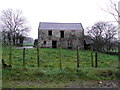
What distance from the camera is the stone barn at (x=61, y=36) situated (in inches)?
1304

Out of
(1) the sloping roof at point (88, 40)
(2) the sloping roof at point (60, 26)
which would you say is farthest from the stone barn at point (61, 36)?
(1) the sloping roof at point (88, 40)

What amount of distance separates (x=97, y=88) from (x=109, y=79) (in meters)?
1.40

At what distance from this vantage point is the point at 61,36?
3434 centimetres

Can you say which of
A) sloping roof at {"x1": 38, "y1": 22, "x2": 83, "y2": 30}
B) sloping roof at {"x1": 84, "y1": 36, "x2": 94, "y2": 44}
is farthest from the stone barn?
sloping roof at {"x1": 84, "y1": 36, "x2": 94, "y2": 44}

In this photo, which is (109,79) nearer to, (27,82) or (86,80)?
(86,80)

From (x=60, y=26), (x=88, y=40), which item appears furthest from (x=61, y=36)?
(x=88, y=40)

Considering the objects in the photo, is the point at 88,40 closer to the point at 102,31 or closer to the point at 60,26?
the point at 102,31

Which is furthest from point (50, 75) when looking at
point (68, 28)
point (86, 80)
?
point (68, 28)

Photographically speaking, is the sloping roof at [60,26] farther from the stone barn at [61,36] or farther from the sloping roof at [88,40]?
the sloping roof at [88,40]

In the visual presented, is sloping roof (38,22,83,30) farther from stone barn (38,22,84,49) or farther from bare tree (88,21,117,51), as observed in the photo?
bare tree (88,21,117,51)

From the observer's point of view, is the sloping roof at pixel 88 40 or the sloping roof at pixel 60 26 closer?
the sloping roof at pixel 88 40

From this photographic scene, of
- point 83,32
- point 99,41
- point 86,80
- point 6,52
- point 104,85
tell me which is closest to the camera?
point 104,85

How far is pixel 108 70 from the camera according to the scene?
6688 mm

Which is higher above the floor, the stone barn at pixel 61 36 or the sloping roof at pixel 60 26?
the sloping roof at pixel 60 26
